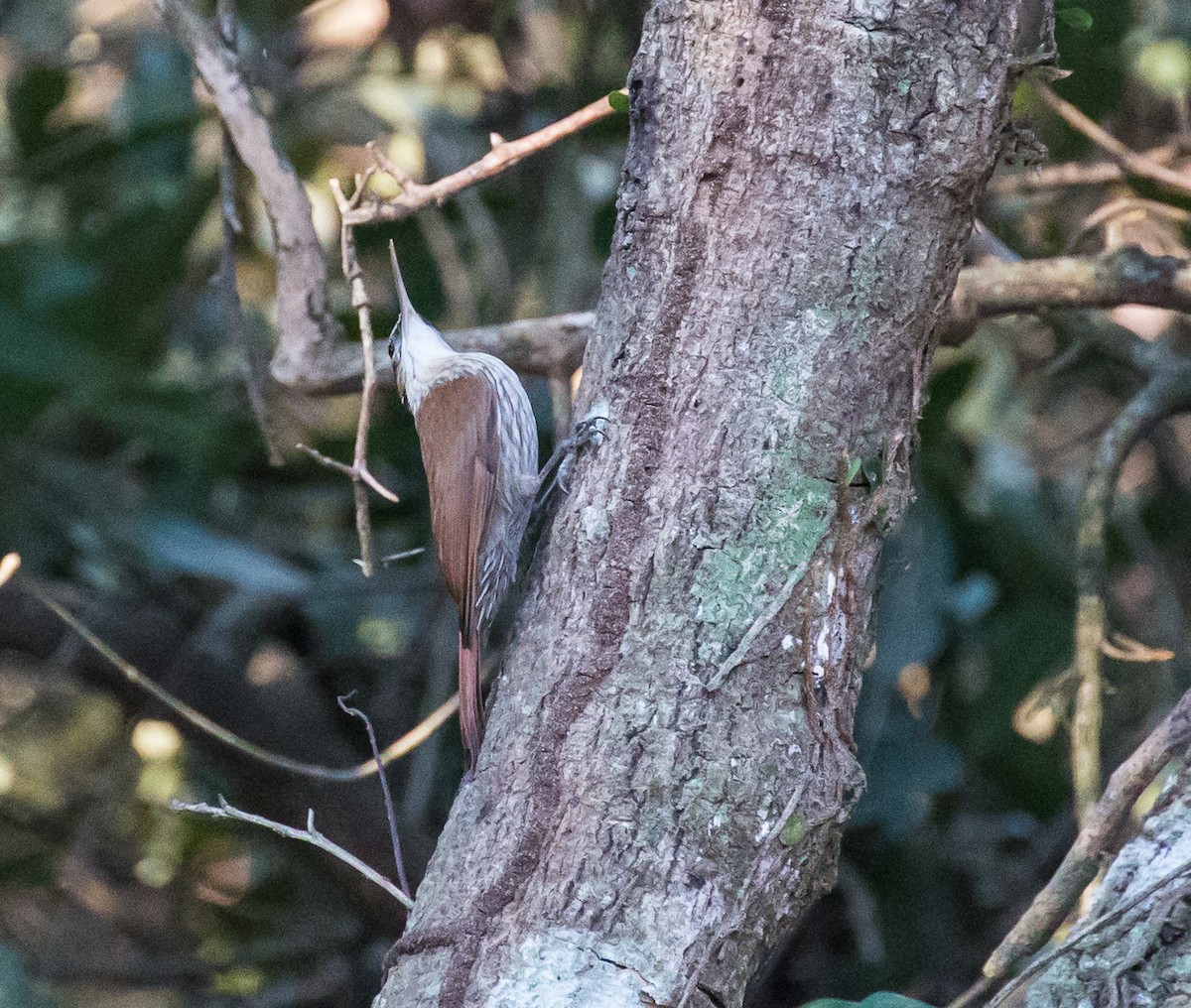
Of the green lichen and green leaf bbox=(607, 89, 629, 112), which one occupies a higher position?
green leaf bbox=(607, 89, 629, 112)

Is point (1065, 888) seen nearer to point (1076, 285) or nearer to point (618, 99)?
point (1076, 285)

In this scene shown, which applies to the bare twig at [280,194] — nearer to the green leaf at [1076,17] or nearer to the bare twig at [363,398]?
the bare twig at [363,398]

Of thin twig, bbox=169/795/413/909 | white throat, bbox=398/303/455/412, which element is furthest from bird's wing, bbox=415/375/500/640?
thin twig, bbox=169/795/413/909

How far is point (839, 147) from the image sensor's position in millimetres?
1588

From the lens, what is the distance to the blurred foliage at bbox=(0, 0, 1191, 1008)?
3.36 metres

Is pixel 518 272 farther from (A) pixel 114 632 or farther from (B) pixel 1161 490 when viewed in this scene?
(B) pixel 1161 490

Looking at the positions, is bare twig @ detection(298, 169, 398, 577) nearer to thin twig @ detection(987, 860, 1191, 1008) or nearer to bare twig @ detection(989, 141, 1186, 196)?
thin twig @ detection(987, 860, 1191, 1008)

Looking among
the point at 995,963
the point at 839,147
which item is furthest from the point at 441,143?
the point at 995,963

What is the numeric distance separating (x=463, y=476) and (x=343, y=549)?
167 cm

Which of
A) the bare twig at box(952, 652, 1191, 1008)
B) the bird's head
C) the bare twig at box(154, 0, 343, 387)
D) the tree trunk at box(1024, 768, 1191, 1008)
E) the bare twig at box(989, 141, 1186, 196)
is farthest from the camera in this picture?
the bare twig at box(989, 141, 1186, 196)

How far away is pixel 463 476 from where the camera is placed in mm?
2611

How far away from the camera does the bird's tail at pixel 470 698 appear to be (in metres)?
2.18

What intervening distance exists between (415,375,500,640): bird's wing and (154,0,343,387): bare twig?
1.15 ft

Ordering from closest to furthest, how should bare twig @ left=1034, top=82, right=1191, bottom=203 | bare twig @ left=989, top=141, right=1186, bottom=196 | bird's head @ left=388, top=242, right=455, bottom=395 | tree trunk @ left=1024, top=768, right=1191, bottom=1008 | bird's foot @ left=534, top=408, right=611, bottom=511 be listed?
tree trunk @ left=1024, top=768, right=1191, bottom=1008 → bird's foot @ left=534, top=408, right=611, bottom=511 → bird's head @ left=388, top=242, right=455, bottom=395 → bare twig @ left=1034, top=82, right=1191, bottom=203 → bare twig @ left=989, top=141, right=1186, bottom=196
